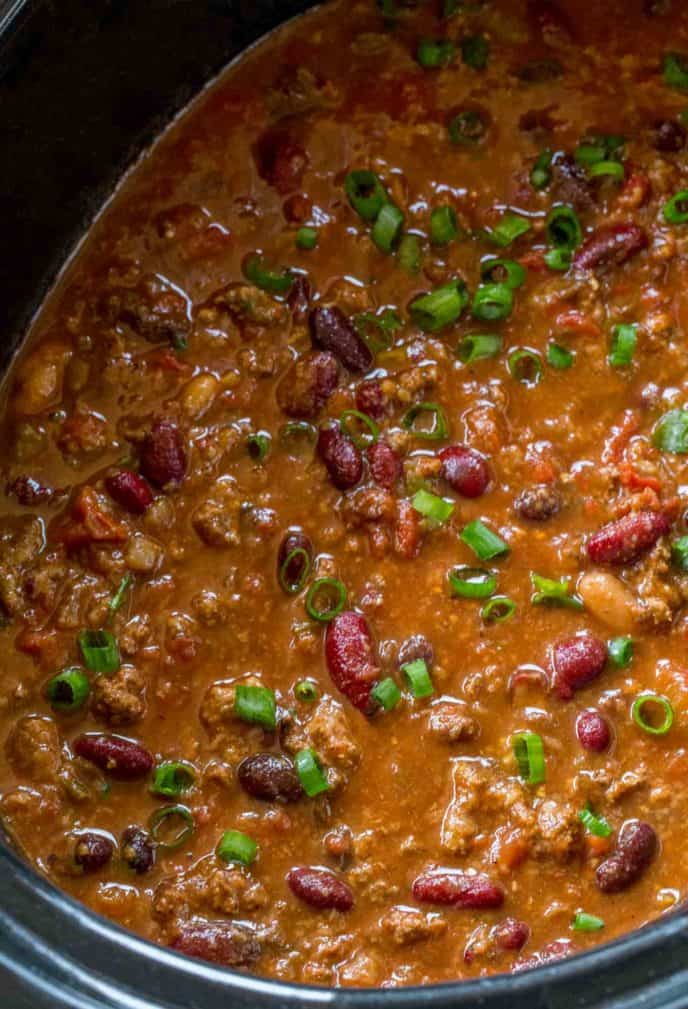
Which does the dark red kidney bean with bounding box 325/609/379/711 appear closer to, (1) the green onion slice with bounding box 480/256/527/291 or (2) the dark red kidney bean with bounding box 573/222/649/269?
(1) the green onion slice with bounding box 480/256/527/291

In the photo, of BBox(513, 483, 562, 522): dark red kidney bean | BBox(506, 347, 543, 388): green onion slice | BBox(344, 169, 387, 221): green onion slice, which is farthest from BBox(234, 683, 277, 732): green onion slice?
BBox(344, 169, 387, 221): green onion slice

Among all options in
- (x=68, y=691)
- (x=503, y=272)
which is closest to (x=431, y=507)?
(x=503, y=272)

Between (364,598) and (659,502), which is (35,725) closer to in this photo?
(364,598)

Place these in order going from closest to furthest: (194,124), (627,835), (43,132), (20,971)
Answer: (20,971) → (627,835) → (43,132) → (194,124)

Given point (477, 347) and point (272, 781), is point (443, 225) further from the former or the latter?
point (272, 781)

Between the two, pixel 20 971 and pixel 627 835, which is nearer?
pixel 20 971

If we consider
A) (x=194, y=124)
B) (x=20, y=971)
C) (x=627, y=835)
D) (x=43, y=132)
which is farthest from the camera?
(x=194, y=124)

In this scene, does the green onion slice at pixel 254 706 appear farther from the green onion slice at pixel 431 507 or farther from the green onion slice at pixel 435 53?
the green onion slice at pixel 435 53

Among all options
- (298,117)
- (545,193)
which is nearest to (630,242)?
(545,193)
